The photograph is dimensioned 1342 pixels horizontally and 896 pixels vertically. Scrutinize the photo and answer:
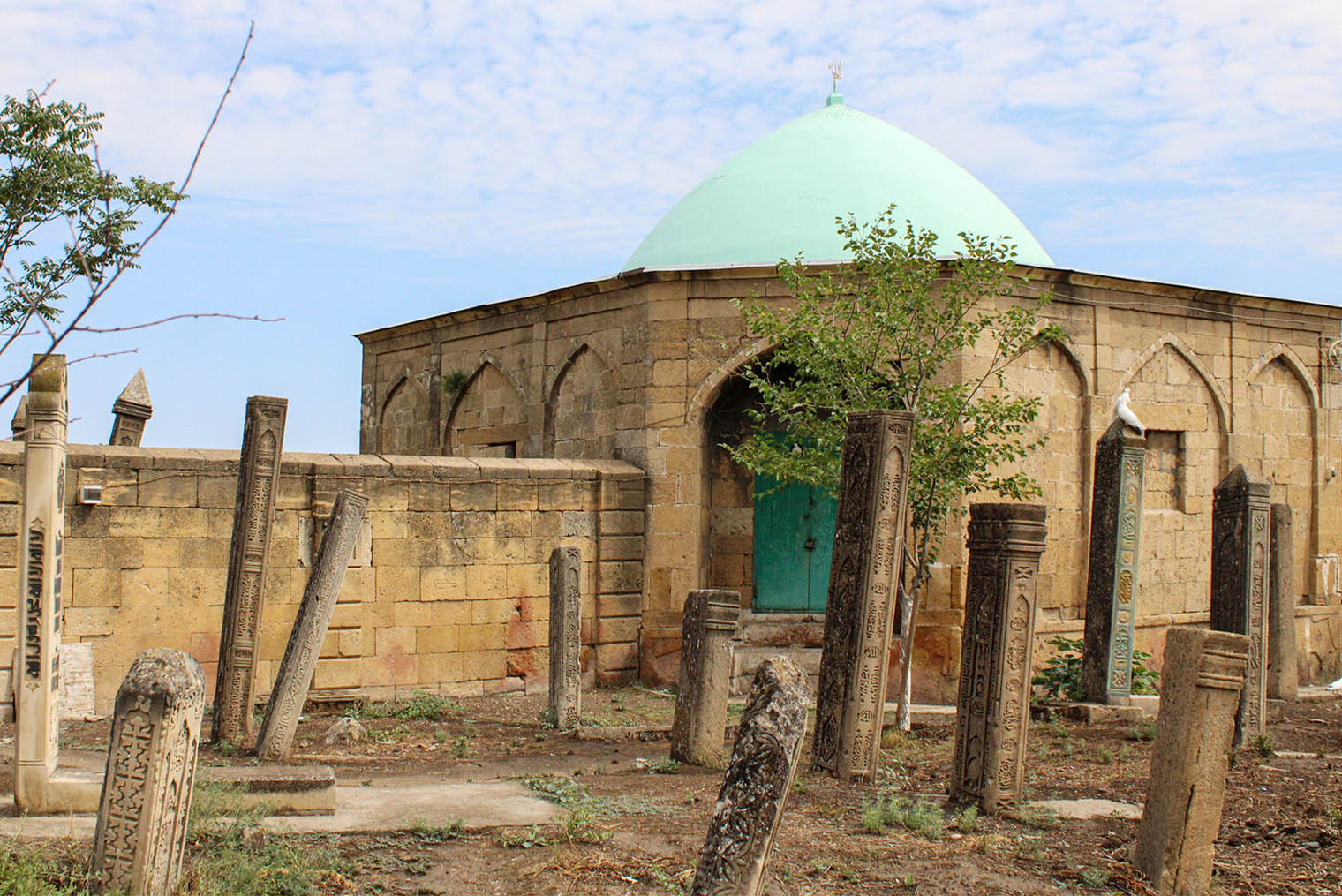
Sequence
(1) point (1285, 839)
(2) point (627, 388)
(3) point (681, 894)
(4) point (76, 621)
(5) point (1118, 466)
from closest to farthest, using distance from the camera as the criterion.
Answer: (3) point (681, 894)
(1) point (1285, 839)
(4) point (76, 621)
(5) point (1118, 466)
(2) point (627, 388)

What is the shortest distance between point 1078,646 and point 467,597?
528 cm

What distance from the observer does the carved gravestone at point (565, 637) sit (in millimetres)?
9891

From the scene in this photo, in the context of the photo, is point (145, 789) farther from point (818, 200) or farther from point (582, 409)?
point (818, 200)

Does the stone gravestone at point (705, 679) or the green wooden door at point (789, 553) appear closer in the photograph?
the stone gravestone at point (705, 679)

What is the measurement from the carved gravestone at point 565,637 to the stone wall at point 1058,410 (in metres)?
2.69

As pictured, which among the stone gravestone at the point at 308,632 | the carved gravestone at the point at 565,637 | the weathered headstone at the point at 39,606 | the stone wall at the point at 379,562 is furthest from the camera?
the carved gravestone at the point at 565,637

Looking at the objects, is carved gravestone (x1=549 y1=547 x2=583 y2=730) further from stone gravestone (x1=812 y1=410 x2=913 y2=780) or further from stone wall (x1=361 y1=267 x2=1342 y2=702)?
stone gravestone (x1=812 y1=410 x2=913 y2=780)

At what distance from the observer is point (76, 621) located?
9656mm

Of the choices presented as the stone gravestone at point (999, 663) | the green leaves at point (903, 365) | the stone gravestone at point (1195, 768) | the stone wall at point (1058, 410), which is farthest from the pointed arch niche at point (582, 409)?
the stone gravestone at point (1195, 768)

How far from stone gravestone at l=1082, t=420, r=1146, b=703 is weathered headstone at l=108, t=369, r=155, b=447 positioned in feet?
26.0

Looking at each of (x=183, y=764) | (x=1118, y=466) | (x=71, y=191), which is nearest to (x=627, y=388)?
(x=1118, y=466)

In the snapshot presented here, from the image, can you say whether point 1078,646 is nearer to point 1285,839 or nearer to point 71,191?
point 1285,839

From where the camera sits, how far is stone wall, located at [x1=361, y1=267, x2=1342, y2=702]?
12773 millimetres

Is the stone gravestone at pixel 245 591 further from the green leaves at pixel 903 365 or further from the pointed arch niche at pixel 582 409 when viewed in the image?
the pointed arch niche at pixel 582 409
